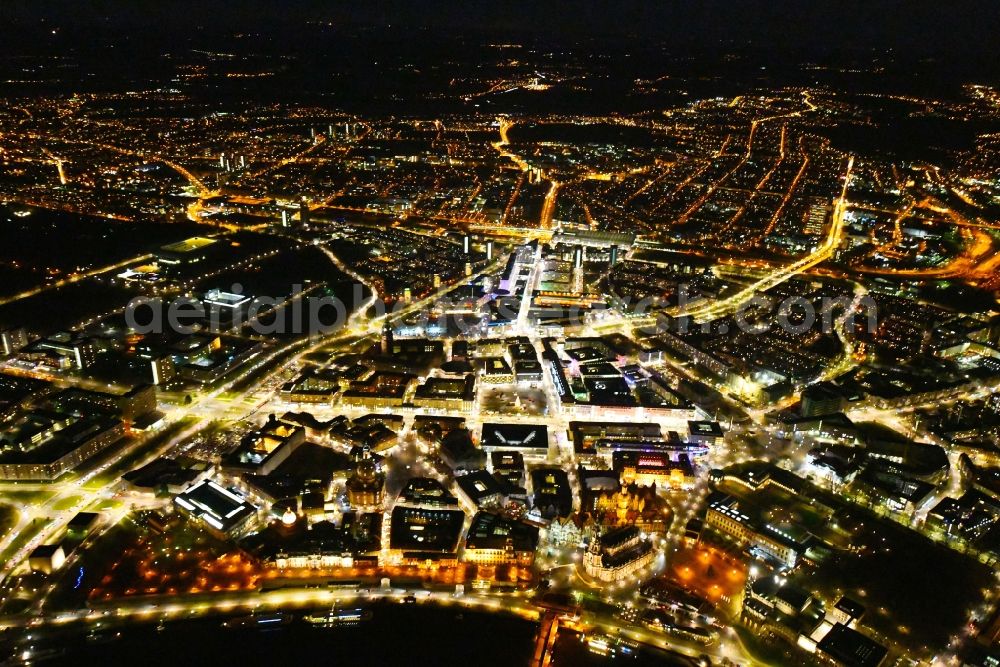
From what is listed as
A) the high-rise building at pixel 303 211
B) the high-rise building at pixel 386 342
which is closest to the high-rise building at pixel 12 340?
the high-rise building at pixel 386 342

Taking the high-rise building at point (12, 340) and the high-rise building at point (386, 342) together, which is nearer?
the high-rise building at point (12, 340)

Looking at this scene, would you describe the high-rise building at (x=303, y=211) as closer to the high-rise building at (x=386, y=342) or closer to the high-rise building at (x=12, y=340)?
the high-rise building at (x=12, y=340)

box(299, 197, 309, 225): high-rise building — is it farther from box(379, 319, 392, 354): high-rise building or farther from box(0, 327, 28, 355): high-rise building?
box(379, 319, 392, 354): high-rise building

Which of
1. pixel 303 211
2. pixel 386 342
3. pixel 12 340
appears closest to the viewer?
pixel 12 340

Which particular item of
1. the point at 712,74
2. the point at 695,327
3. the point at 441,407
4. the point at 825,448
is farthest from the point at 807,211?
the point at 712,74

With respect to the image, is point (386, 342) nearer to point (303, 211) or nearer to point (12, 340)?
point (12, 340)

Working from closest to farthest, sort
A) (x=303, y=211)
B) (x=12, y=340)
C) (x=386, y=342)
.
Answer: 1. (x=12, y=340)
2. (x=386, y=342)
3. (x=303, y=211)

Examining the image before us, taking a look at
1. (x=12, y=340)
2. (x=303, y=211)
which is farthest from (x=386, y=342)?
(x=303, y=211)

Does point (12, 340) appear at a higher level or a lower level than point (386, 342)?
lower

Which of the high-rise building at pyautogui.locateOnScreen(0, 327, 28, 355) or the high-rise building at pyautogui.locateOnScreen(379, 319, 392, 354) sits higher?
the high-rise building at pyautogui.locateOnScreen(379, 319, 392, 354)

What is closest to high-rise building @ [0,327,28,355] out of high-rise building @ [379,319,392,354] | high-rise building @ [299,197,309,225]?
high-rise building @ [379,319,392,354]

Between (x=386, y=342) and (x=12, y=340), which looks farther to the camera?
(x=386, y=342)
